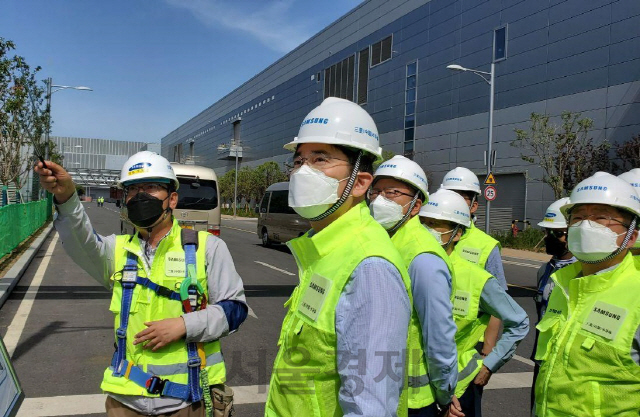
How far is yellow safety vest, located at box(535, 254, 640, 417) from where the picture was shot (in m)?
2.39

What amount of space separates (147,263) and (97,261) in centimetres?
30

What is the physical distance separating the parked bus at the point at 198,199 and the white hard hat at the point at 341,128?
42.1 ft

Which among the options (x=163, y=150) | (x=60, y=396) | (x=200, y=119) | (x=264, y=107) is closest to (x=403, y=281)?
(x=60, y=396)

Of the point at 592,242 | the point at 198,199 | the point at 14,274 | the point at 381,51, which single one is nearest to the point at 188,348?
the point at 592,242

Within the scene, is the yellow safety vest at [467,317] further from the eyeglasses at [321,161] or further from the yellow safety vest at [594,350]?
the eyeglasses at [321,161]

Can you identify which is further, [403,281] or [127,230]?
[127,230]

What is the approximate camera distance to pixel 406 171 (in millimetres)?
3219

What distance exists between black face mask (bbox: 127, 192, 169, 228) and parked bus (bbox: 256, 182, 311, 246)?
15576 millimetres

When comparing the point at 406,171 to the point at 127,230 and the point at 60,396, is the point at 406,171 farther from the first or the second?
the point at 127,230

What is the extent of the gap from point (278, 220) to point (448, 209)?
1680cm

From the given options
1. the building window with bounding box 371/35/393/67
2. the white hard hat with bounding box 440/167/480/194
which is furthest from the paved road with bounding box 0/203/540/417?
the building window with bounding box 371/35/393/67

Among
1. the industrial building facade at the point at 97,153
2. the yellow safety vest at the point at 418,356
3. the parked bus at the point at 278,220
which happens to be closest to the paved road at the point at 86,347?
the yellow safety vest at the point at 418,356

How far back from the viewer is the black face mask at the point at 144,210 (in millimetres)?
2764

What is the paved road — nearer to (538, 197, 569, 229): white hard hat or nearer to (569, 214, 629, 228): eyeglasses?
(538, 197, 569, 229): white hard hat
